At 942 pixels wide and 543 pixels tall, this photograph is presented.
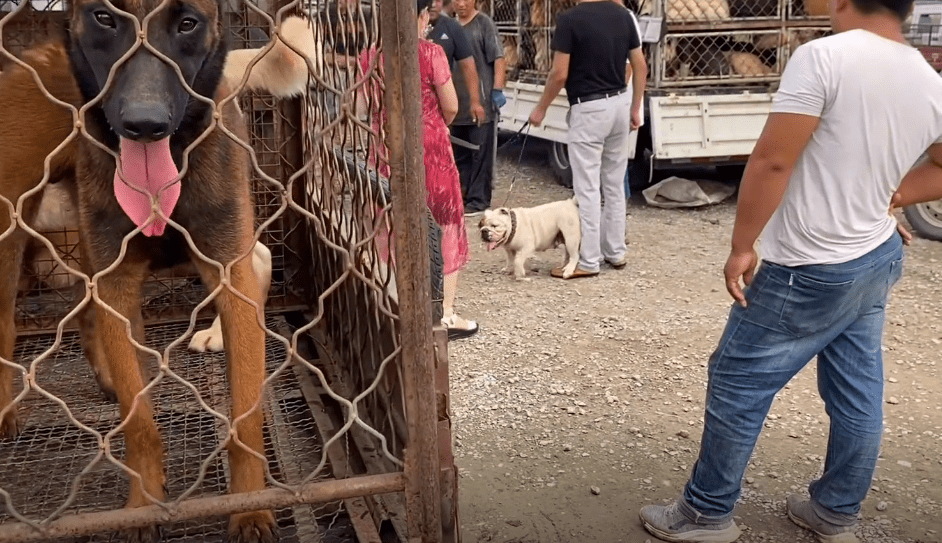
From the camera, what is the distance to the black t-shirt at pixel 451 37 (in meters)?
6.88

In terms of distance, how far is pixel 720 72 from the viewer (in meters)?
8.01

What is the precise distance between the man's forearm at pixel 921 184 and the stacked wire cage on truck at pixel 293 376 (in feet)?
4.65

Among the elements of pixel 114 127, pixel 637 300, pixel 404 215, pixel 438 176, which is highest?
pixel 114 127

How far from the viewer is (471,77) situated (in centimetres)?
703

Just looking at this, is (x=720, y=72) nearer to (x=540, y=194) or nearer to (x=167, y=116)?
(x=540, y=194)

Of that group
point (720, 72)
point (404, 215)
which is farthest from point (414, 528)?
point (720, 72)

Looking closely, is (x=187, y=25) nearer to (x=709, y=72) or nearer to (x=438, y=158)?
(x=438, y=158)

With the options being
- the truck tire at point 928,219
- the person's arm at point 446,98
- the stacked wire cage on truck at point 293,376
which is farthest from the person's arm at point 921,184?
the truck tire at point 928,219

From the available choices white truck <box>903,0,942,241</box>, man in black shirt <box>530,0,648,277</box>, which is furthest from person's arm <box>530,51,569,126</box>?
white truck <box>903,0,942,241</box>

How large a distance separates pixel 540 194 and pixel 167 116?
24.8 feet

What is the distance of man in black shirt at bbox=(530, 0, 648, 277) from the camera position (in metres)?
5.80

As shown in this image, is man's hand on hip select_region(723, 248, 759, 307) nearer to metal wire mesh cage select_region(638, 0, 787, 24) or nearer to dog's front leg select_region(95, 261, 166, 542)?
dog's front leg select_region(95, 261, 166, 542)

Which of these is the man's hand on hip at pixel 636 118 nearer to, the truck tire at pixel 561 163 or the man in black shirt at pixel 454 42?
the man in black shirt at pixel 454 42

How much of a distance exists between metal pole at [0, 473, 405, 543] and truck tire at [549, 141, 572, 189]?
24.5ft
